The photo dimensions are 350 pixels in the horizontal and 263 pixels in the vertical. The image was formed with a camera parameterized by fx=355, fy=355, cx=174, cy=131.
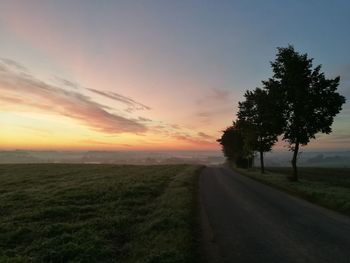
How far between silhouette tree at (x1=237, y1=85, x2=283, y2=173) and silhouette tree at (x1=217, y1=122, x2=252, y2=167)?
22101 millimetres

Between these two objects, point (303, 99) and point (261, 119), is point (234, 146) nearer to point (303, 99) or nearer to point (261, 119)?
point (261, 119)

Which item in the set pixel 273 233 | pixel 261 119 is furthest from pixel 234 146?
pixel 273 233

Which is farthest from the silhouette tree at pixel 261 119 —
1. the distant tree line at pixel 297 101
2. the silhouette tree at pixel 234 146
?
the silhouette tree at pixel 234 146

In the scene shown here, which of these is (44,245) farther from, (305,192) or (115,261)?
(305,192)

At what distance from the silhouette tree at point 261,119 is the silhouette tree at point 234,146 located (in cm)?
2210

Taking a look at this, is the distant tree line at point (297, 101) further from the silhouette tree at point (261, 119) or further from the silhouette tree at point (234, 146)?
the silhouette tree at point (234, 146)

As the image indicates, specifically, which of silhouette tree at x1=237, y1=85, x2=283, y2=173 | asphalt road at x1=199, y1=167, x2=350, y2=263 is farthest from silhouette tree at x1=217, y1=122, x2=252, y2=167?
asphalt road at x1=199, y1=167, x2=350, y2=263

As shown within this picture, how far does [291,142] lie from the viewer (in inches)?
1751

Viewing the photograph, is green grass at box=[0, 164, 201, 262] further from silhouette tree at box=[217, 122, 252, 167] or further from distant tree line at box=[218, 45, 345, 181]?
silhouette tree at box=[217, 122, 252, 167]

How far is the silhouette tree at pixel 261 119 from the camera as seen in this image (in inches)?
1742

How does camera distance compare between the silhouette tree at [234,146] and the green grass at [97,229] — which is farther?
the silhouette tree at [234,146]

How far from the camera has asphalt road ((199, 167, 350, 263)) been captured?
37.2ft

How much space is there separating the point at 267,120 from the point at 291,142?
159 inches

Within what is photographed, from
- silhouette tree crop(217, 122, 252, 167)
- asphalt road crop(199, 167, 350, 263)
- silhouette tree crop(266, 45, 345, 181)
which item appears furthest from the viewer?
silhouette tree crop(217, 122, 252, 167)
